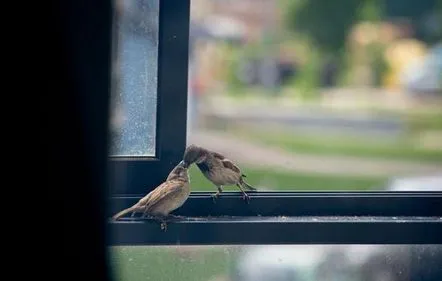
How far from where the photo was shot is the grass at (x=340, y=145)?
8.73 metres

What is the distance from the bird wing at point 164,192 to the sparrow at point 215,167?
50 millimetres

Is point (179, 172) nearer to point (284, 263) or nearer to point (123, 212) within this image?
point (123, 212)

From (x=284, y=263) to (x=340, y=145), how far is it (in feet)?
24.0

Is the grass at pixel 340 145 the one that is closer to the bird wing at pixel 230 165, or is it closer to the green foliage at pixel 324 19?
the green foliage at pixel 324 19

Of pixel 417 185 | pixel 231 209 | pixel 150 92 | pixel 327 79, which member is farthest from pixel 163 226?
pixel 327 79

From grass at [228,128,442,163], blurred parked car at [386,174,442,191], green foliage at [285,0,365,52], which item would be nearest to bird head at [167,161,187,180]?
blurred parked car at [386,174,442,191]

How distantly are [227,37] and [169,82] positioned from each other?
7943 mm

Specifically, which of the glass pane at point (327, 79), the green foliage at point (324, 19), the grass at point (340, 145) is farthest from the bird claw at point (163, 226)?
the green foliage at point (324, 19)

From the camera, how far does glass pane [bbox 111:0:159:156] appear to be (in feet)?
5.92

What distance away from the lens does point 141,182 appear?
1841mm

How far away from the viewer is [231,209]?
6.10ft

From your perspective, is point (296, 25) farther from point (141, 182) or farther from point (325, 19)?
point (141, 182)

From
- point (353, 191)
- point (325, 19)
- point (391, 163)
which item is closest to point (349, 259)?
point (353, 191)

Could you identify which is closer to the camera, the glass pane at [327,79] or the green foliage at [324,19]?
the green foliage at [324,19]
